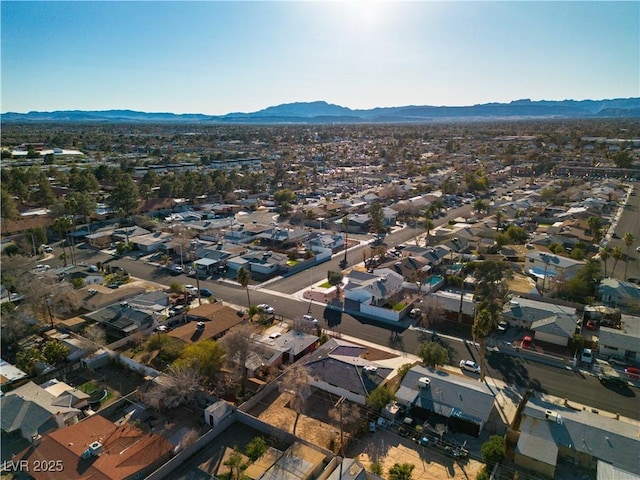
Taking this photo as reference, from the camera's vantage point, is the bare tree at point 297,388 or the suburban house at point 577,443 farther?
the bare tree at point 297,388

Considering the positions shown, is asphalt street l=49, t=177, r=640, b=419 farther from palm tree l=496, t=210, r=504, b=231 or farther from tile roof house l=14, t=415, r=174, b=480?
tile roof house l=14, t=415, r=174, b=480

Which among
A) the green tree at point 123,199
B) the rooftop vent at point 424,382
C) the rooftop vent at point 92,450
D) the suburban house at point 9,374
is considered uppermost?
the green tree at point 123,199

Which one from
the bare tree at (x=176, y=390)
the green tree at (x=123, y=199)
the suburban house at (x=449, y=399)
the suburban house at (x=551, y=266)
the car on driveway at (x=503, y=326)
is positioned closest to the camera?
the suburban house at (x=449, y=399)

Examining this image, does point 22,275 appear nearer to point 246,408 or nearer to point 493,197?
point 246,408

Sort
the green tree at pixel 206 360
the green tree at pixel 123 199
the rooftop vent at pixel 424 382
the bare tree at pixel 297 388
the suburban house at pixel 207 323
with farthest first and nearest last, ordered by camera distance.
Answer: the green tree at pixel 123 199, the suburban house at pixel 207 323, the green tree at pixel 206 360, the bare tree at pixel 297 388, the rooftop vent at pixel 424 382

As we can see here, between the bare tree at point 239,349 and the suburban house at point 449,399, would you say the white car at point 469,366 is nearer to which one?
the suburban house at point 449,399

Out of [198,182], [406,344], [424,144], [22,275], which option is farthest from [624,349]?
[424,144]

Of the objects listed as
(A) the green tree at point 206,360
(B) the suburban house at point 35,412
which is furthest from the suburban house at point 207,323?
(B) the suburban house at point 35,412
